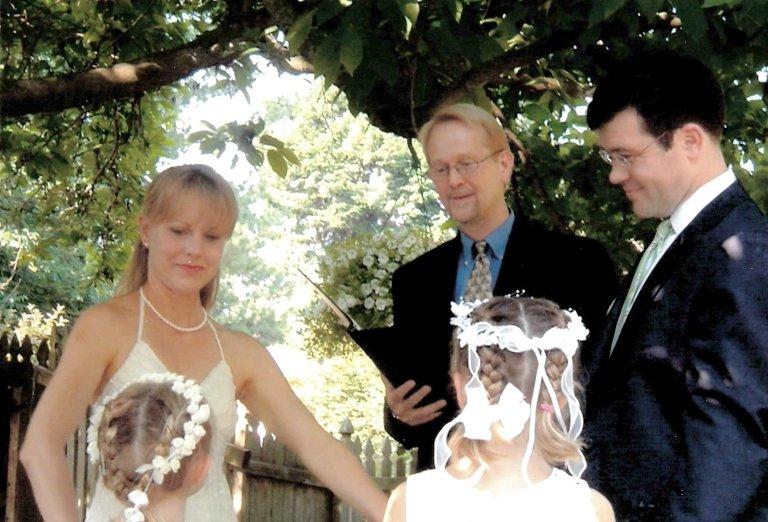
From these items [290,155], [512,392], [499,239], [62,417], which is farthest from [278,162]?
[512,392]

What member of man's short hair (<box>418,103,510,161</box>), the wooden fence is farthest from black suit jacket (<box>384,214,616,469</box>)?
the wooden fence

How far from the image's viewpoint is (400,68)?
3998 millimetres

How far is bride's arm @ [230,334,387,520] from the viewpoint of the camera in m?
3.07

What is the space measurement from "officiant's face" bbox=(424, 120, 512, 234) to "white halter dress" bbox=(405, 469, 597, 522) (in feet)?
3.94

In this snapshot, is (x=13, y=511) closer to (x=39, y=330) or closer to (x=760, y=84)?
(x=760, y=84)

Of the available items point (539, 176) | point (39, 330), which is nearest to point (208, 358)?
point (539, 176)

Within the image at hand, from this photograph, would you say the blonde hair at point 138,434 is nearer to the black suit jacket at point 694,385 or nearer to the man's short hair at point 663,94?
the black suit jacket at point 694,385

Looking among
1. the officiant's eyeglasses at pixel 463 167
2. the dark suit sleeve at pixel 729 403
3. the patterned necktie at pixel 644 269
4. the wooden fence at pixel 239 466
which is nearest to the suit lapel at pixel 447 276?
the officiant's eyeglasses at pixel 463 167

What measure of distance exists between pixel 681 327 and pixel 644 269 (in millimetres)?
281

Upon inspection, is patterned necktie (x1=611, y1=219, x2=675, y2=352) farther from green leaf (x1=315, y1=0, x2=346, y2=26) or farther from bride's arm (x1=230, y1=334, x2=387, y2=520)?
green leaf (x1=315, y1=0, x2=346, y2=26)

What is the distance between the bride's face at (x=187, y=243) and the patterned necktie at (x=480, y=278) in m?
0.78

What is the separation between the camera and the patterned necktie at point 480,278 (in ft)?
11.3

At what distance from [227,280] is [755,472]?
37148 millimetres

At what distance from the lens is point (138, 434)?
2545mm
